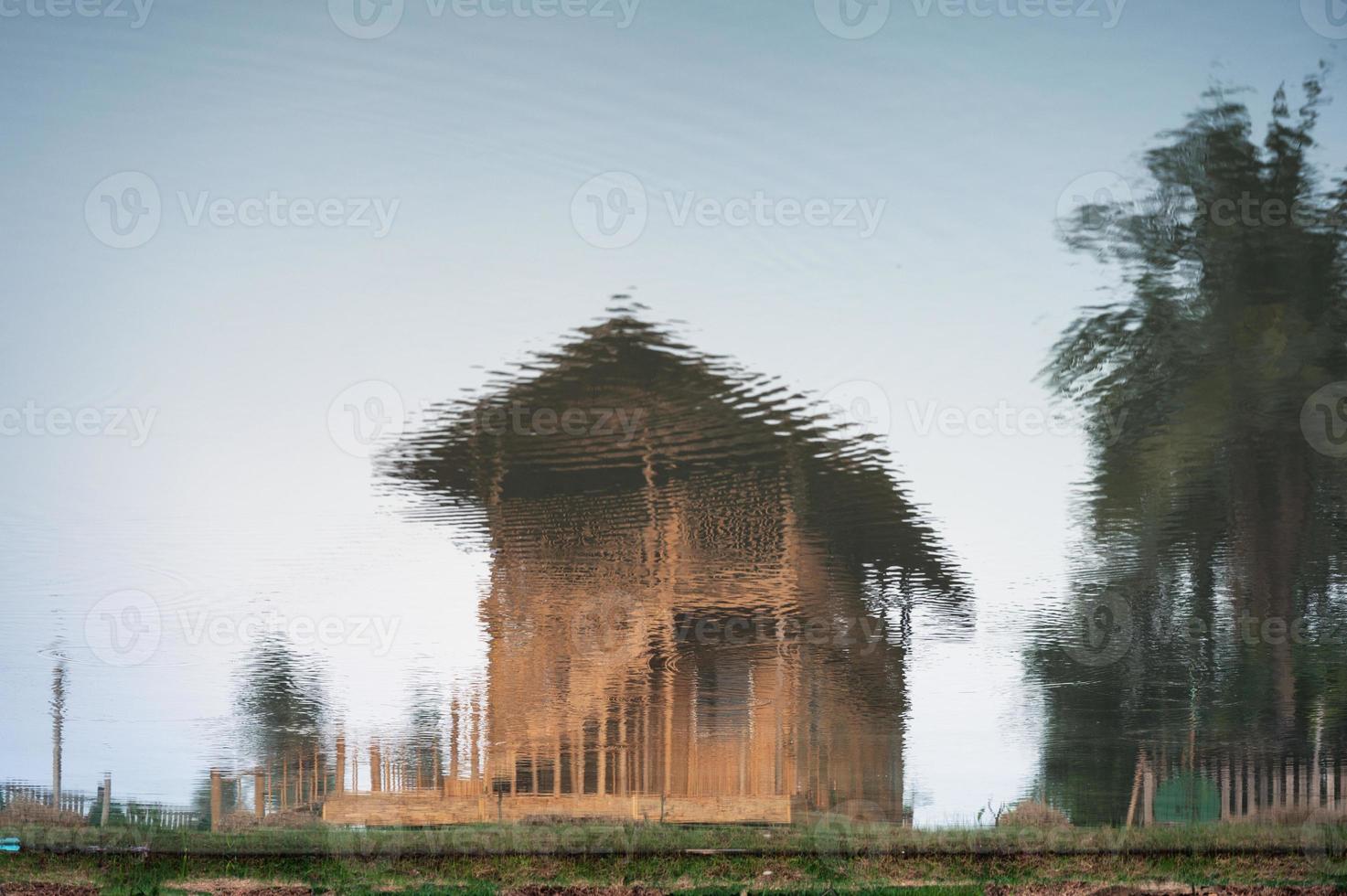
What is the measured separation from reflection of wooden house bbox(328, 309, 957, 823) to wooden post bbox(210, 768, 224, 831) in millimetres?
1555

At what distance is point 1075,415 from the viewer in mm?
7957

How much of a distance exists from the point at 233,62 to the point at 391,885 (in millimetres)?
11835

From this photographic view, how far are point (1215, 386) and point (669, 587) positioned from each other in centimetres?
524

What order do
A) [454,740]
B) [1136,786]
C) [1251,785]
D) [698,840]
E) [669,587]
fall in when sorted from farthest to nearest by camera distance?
1. [1136,786]
2. [1251,785]
3. [698,840]
4. [454,740]
5. [669,587]

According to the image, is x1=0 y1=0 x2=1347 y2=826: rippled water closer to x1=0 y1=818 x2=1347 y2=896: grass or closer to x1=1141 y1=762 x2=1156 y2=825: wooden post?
x1=0 y1=818 x2=1347 y2=896: grass

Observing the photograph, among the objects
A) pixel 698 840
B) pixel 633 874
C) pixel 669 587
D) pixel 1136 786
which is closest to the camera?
pixel 669 587

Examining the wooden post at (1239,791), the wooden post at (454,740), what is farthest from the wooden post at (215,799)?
the wooden post at (1239,791)

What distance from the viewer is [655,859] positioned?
1551 centimetres

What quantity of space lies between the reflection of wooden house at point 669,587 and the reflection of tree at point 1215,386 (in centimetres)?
182

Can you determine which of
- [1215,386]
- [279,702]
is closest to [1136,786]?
[1215,386]

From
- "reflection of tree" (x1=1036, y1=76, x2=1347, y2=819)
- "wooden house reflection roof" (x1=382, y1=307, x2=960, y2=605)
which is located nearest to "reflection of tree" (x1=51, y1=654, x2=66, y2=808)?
"wooden house reflection roof" (x1=382, y1=307, x2=960, y2=605)

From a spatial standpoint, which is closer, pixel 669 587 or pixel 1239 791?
pixel 669 587

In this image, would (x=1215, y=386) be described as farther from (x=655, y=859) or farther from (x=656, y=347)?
(x=655, y=859)

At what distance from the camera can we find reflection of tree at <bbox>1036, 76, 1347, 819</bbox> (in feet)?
20.4
